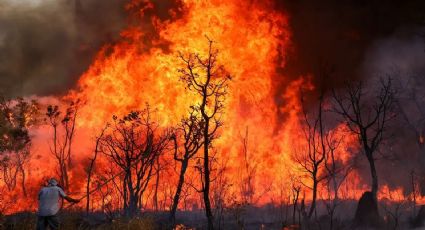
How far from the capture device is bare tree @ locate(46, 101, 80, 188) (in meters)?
52.5

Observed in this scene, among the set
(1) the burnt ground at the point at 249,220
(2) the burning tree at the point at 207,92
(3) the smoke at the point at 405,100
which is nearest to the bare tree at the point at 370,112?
(3) the smoke at the point at 405,100

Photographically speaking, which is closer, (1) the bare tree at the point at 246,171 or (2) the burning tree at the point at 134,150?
(2) the burning tree at the point at 134,150

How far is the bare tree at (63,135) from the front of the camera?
52.5 meters

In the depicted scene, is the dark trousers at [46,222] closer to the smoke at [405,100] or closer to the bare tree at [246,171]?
the bare tree at [246,171]

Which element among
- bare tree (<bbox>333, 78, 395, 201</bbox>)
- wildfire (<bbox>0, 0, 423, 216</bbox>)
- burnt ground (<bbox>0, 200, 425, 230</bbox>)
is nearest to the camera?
burnt ground (<bbox>0, 200, 425, 230</bbox>)

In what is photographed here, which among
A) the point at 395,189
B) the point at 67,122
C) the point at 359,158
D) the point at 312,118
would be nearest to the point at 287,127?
the point at 312,118

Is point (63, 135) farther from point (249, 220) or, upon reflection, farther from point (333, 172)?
point (333, 172)

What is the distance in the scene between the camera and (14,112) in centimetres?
5044

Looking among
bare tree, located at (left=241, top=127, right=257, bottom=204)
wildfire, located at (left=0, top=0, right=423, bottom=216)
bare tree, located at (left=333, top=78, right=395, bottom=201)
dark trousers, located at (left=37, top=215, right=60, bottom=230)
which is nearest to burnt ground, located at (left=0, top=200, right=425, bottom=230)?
dark trousers, located at (left=37, top=215, right=60, bottom=230)

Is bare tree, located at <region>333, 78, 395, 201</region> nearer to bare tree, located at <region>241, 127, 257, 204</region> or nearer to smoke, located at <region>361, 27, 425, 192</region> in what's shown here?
smoke, located at <region>361, 27, 425, 192</region>

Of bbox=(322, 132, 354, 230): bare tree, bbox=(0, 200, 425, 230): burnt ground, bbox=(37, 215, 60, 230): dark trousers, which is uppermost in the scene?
bbox=(322, 132, 354, 230): bare tree

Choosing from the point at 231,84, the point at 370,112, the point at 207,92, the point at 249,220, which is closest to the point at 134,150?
the point at 207,92

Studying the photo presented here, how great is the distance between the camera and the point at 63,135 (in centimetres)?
5703

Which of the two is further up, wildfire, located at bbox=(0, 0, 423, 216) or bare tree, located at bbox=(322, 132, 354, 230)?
wildfire, located at bbox=(0, 0, 423, 216)
